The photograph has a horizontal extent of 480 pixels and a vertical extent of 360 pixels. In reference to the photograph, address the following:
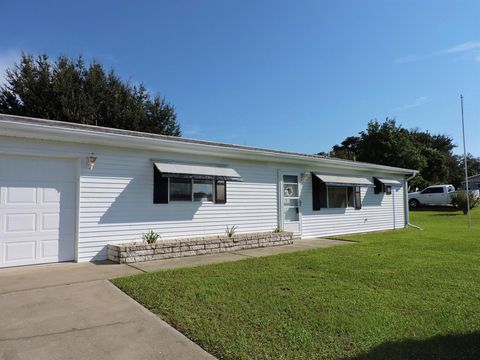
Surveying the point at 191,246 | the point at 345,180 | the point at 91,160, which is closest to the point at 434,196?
the point at 345,180

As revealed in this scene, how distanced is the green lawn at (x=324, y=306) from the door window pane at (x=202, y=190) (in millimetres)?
2694

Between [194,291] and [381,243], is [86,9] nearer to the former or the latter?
[194,291]

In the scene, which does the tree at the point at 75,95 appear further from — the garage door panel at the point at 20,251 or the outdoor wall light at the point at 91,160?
the garage door panel at the point at 20,251

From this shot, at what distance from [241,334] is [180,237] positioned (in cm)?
574

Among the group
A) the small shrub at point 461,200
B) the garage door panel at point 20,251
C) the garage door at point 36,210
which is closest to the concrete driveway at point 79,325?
the garage door panel at point 20,251

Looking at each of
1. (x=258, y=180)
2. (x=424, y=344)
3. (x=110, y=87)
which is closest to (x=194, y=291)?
(x=424, y=344)

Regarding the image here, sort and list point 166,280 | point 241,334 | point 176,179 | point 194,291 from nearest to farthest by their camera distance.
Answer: point 241,334 < point 194,291 < point 166,280 < point 176,179

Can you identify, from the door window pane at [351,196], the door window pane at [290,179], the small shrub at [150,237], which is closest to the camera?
the small shrub at [150,237]

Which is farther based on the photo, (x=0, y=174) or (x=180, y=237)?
(x=180, y=237)

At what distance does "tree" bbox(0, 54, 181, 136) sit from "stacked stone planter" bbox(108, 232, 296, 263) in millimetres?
15653

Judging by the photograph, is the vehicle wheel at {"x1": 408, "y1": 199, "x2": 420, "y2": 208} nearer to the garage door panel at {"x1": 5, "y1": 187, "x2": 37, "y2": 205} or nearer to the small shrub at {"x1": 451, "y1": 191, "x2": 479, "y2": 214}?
the small shrub at {"x1": 451, "y1": 191, "x2": 479, "y2": 214}

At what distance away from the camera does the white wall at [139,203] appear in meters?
7.66

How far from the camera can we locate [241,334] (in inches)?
144

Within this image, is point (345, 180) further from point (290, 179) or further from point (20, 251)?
point (20, 251)
